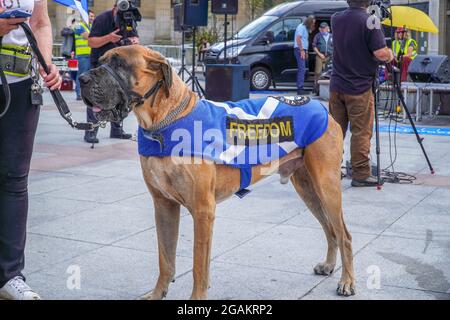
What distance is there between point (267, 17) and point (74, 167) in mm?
14270

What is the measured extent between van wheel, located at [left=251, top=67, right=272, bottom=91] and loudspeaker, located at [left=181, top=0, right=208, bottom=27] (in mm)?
6922

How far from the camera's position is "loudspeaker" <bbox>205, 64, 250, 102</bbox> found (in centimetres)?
1371

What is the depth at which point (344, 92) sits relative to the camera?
27.6 feet

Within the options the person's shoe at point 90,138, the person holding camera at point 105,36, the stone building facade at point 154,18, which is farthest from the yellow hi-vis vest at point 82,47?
the stone building facade at point 154,18

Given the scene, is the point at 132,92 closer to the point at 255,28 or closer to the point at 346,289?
the point at 346,289

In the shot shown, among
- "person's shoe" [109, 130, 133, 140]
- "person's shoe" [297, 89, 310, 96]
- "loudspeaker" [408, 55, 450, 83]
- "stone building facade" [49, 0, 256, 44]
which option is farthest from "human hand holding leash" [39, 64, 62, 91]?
"stone building facade" [49, 0, 256, 44]

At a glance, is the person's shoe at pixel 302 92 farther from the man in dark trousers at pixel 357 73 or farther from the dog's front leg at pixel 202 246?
the dog's front leg at pixel 202 246

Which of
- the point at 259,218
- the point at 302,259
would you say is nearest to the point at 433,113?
the point at 259,218

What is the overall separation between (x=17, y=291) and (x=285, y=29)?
1855 cm

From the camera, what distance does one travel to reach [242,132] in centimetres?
450

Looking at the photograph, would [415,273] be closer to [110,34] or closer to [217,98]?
[110,34]

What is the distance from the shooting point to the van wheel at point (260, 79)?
71.8 feet

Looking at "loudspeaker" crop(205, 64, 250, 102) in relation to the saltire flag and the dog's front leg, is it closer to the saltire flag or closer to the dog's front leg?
the saltire flag

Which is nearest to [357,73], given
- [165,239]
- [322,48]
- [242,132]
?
[242,132]
